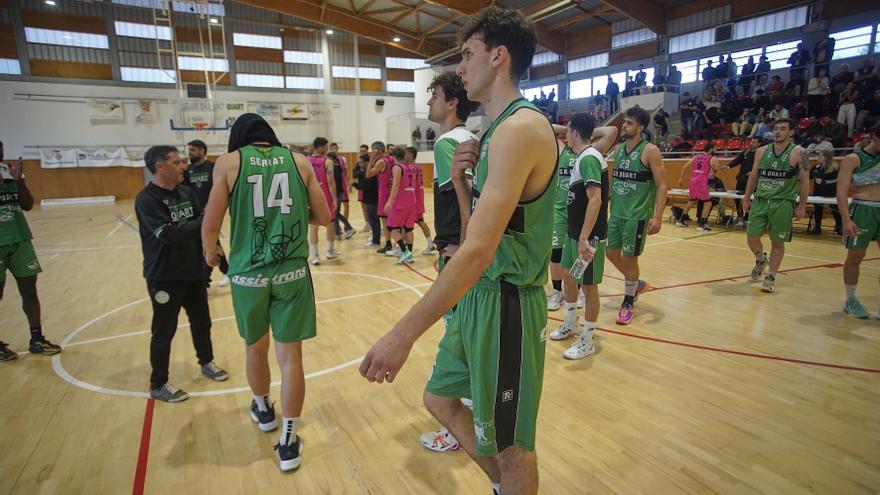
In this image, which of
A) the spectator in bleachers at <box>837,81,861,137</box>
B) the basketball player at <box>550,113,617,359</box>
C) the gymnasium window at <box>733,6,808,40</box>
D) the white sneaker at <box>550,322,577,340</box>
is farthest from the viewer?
the gymnasium window at <box>733,6,808,40</box>

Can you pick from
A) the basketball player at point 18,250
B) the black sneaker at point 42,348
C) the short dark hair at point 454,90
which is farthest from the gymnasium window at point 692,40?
the black sneaker at point 42,348

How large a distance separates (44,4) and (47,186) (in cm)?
823

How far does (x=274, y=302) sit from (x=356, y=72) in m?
26.0

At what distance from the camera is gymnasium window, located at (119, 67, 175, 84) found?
21686 mm

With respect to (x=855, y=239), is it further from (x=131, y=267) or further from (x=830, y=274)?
(x=131, y=267)

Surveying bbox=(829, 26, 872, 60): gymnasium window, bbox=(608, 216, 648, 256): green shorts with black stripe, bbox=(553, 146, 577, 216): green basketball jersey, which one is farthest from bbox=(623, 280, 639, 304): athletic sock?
bbox=(829, 26, 872, 60): gymnasium window

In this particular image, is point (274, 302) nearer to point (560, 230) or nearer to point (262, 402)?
point (262, 402)

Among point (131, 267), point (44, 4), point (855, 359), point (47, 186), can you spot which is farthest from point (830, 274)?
point (44, 4)

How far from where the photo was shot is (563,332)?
4.46m

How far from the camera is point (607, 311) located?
532 centimetres

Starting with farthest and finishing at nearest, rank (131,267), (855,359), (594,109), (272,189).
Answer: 1. (594,109)
2. (131,267)
3. (855,359)
4. (272,189)

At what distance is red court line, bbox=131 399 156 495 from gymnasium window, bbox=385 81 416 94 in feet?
86.7

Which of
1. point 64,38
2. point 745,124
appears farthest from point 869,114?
point 64,38

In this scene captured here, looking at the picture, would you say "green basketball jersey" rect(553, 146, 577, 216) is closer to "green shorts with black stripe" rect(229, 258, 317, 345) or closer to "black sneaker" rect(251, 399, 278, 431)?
"green shorts with black stripe" rect(229, 258, 317, 345)
